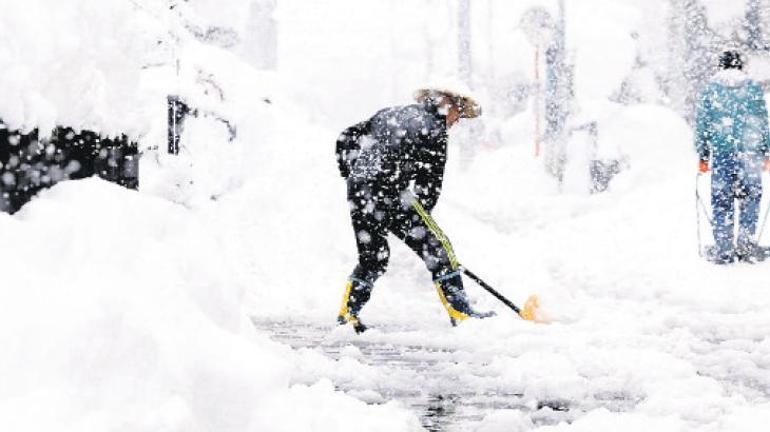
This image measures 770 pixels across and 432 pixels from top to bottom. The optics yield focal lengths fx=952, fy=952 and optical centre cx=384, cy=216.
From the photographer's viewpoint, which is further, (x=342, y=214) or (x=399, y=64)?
(x=399, y=64)

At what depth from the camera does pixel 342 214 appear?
412 inches

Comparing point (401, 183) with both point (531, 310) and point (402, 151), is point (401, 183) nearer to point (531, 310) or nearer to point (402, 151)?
point (402, 151)

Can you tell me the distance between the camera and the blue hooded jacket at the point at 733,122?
9.47 meters

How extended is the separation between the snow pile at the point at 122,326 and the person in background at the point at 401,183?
10.1 ft

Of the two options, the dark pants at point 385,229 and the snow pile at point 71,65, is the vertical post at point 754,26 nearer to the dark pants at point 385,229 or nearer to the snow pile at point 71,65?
the dark pants at point 385,229

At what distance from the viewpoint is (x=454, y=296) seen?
249 inches

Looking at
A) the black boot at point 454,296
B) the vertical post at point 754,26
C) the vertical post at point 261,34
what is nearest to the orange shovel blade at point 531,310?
the black boot at point 454,296

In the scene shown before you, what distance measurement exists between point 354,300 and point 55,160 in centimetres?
363

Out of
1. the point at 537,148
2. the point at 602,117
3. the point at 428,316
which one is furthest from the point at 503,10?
the point at 428,316

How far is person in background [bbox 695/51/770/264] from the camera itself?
31.1 feet

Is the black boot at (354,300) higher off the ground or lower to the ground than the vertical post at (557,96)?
lower

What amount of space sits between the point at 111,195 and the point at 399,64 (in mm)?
46306

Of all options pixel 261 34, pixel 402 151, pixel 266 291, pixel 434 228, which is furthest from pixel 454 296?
pixel 261 34

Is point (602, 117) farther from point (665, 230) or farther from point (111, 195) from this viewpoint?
point (111, 195)
